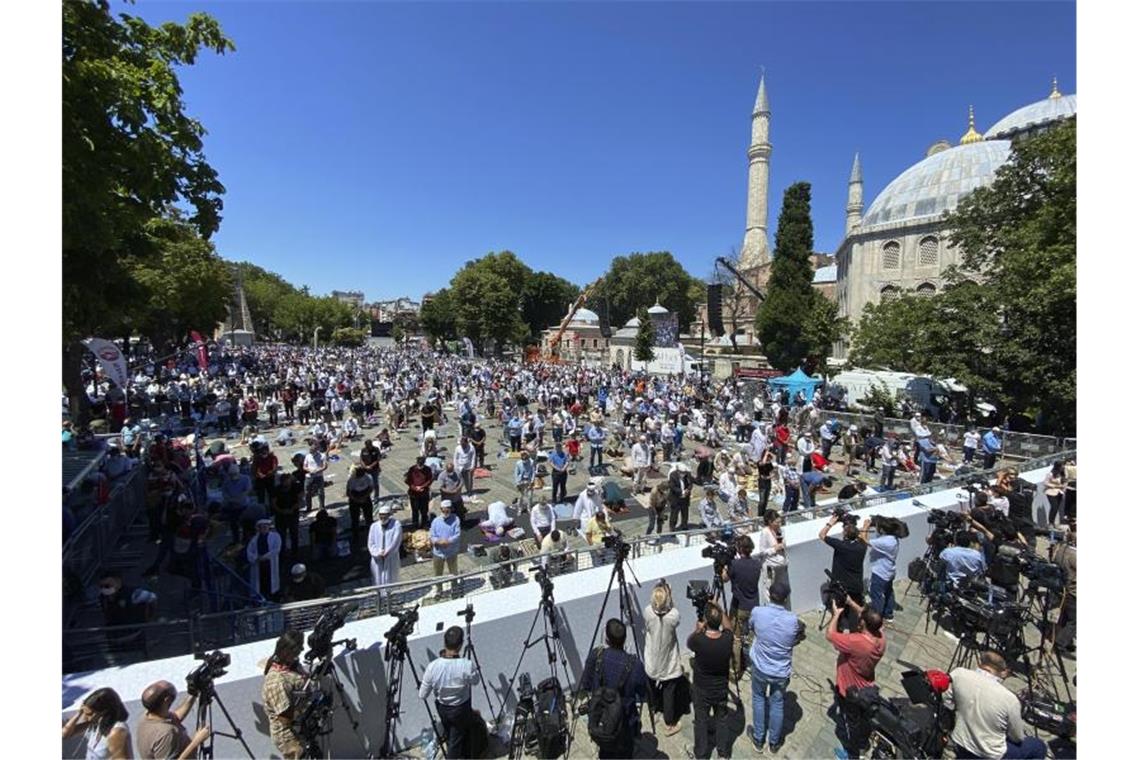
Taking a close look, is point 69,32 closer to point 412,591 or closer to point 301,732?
point 412,591

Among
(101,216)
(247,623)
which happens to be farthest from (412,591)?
(101,216)

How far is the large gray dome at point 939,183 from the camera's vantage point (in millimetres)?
41125

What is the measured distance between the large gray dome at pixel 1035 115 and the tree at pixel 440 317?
61987 mm

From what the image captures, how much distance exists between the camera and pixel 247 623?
431 centimetres

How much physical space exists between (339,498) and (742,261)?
7493 cm

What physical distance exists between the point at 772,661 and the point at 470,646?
242 cm

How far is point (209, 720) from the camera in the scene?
3525 millimetres

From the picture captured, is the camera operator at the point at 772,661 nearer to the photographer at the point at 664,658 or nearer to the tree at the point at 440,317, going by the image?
the photographer at the point at 664,658

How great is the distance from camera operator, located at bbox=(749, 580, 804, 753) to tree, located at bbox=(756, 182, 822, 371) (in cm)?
3500

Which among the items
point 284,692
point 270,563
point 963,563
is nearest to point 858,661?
point 963,563

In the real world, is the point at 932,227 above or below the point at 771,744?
above

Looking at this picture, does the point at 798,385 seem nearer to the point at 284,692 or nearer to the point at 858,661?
the point at 858,661

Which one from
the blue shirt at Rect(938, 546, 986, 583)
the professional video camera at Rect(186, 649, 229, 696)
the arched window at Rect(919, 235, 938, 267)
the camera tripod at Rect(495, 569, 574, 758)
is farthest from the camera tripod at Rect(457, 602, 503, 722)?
the arched window at Rect(919, 235, 938, 267)

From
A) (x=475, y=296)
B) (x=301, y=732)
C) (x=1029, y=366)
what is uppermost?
(x=475, y=296)
